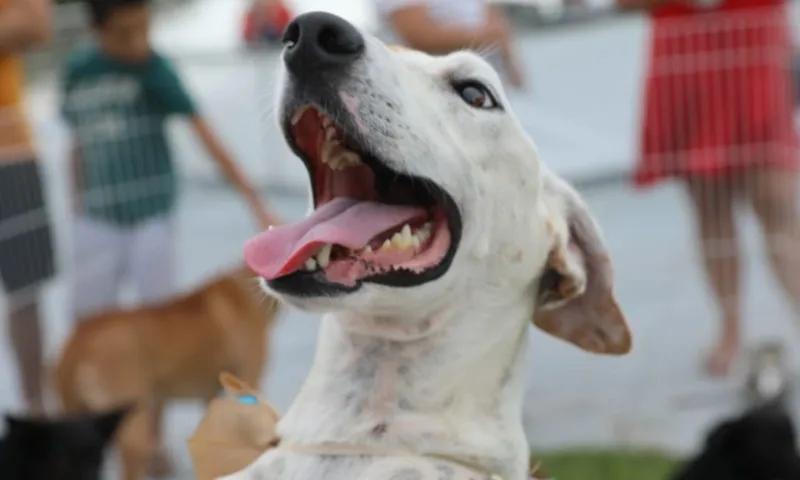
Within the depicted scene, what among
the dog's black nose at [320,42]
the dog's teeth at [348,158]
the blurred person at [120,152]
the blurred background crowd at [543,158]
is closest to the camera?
the dog's black nose at [320,42]

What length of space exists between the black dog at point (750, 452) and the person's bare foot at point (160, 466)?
1501 millimetres

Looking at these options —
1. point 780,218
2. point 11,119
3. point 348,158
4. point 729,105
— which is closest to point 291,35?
point 348,158

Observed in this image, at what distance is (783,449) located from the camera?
2.63 metres

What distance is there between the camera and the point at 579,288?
1574mm

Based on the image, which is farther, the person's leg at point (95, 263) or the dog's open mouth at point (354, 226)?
the person's leg at point (95, 263)

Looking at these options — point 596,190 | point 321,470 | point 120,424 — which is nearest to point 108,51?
point 120,424

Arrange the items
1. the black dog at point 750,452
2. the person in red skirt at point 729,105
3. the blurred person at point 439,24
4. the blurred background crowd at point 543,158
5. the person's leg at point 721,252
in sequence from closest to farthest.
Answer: the black dog at point 750,452 < the blurred person at point 439,24 < the blurred background crowd at point 543,158 < the person in red skirt at point 729,105 < the person's leg at point 721,252

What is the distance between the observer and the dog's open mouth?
1271 millimetres

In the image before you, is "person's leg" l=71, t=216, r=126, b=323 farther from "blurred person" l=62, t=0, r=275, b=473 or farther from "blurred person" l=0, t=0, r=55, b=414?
"blurred person" l=0, t=0, r=55, b=414

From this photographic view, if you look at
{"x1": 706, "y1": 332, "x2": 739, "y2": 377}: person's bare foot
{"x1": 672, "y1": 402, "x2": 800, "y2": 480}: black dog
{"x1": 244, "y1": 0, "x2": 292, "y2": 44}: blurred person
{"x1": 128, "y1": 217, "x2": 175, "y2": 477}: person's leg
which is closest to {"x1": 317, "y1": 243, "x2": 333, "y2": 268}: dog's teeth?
{"x1": 672, "y1": 402, "x2": 800, "y2": 480}: black dog

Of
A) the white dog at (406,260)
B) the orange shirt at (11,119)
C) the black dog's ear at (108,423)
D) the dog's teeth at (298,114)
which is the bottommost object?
the black dog's ear at (108,423)

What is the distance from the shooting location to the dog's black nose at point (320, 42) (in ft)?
4.12

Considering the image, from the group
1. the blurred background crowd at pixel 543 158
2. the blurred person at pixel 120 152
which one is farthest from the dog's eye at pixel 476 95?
the blurred person at pixel 120 152

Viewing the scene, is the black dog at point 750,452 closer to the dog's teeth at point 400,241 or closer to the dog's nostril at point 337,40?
the dog's teeth at point 400,241
